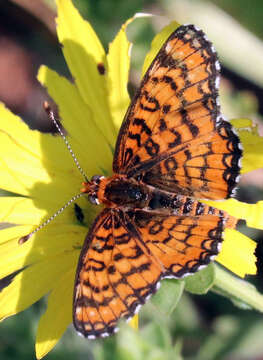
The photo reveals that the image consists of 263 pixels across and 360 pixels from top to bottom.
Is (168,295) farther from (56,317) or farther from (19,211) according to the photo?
(19,211)

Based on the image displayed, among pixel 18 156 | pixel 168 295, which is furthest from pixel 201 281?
pixel 18 156

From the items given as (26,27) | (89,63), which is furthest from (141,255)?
(26,27)

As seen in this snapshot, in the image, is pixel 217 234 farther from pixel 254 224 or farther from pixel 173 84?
pixel 173 84

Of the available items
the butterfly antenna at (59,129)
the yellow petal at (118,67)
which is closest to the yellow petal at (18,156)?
the butterfly antenna at (59,129)

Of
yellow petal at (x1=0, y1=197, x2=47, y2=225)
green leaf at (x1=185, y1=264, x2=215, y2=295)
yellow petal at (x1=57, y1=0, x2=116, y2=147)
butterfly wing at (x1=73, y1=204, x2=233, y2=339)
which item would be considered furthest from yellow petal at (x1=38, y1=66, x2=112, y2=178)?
green leaf at (x1=185, y1=264, x2=215, y2=295)

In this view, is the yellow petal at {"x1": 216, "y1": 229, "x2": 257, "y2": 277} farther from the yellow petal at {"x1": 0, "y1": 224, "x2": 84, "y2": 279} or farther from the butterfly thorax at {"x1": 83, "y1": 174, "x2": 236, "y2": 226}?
the yellow petal at {"x1": 0, "y1": 224, "x2": 84, "y2": 279}

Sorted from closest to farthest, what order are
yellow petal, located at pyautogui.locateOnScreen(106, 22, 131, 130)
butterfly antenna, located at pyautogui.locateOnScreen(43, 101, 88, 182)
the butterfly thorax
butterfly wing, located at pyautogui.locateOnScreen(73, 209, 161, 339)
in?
1. butterfly wing, located at pyautogui.locateOnScreen(73, 209, 161, 339)
2. the butterfly thorax
3. butterfly antenna, located at pyautogui.locateOnScreen(43, 101, 88, 182)
4. yellow petal, located at pyautogui.locateOnScreen(106, 22, 131, 130)
